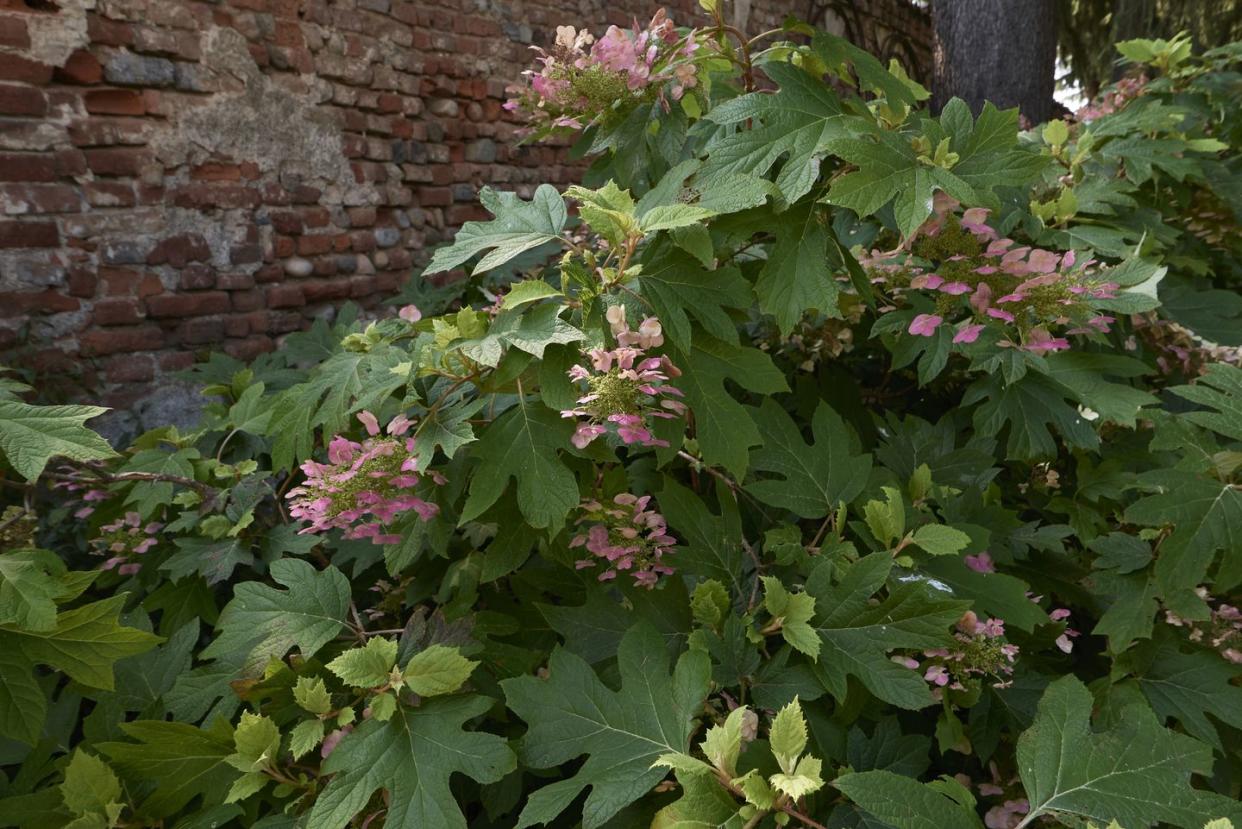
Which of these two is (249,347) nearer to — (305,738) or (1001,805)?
(305,738)

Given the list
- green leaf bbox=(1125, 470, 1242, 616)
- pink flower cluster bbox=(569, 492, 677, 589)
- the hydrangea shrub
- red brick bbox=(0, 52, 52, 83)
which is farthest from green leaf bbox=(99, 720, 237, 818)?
red brick bbox=(0, 52, 52, 83)

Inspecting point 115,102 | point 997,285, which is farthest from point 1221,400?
point 115,102

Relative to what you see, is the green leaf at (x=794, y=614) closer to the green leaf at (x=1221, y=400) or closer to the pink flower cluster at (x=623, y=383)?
the pink flower cluster at (x=623, y=383)

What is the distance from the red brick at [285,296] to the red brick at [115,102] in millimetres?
Answer: 818

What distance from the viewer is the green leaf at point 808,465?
1.26m

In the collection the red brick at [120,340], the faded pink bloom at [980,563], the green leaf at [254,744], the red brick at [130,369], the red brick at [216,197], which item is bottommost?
the red brick at [130,369]

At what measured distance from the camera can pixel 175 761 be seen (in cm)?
108

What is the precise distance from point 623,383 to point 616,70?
0.66 meters

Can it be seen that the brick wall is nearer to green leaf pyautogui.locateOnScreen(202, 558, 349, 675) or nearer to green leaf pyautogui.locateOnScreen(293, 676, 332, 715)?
green leaf pyautogui.locateOnScreen(202, 558, 349, 675)

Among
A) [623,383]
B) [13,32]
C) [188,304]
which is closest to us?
[623,383]

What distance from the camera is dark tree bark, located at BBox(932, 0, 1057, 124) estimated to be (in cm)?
441

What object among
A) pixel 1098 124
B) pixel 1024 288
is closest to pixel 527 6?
pixel 1098 124

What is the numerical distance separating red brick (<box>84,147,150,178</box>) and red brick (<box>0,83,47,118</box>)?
0.61 feet

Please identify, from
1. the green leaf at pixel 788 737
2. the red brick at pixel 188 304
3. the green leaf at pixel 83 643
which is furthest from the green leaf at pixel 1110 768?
the red brick at pixel 188 304
